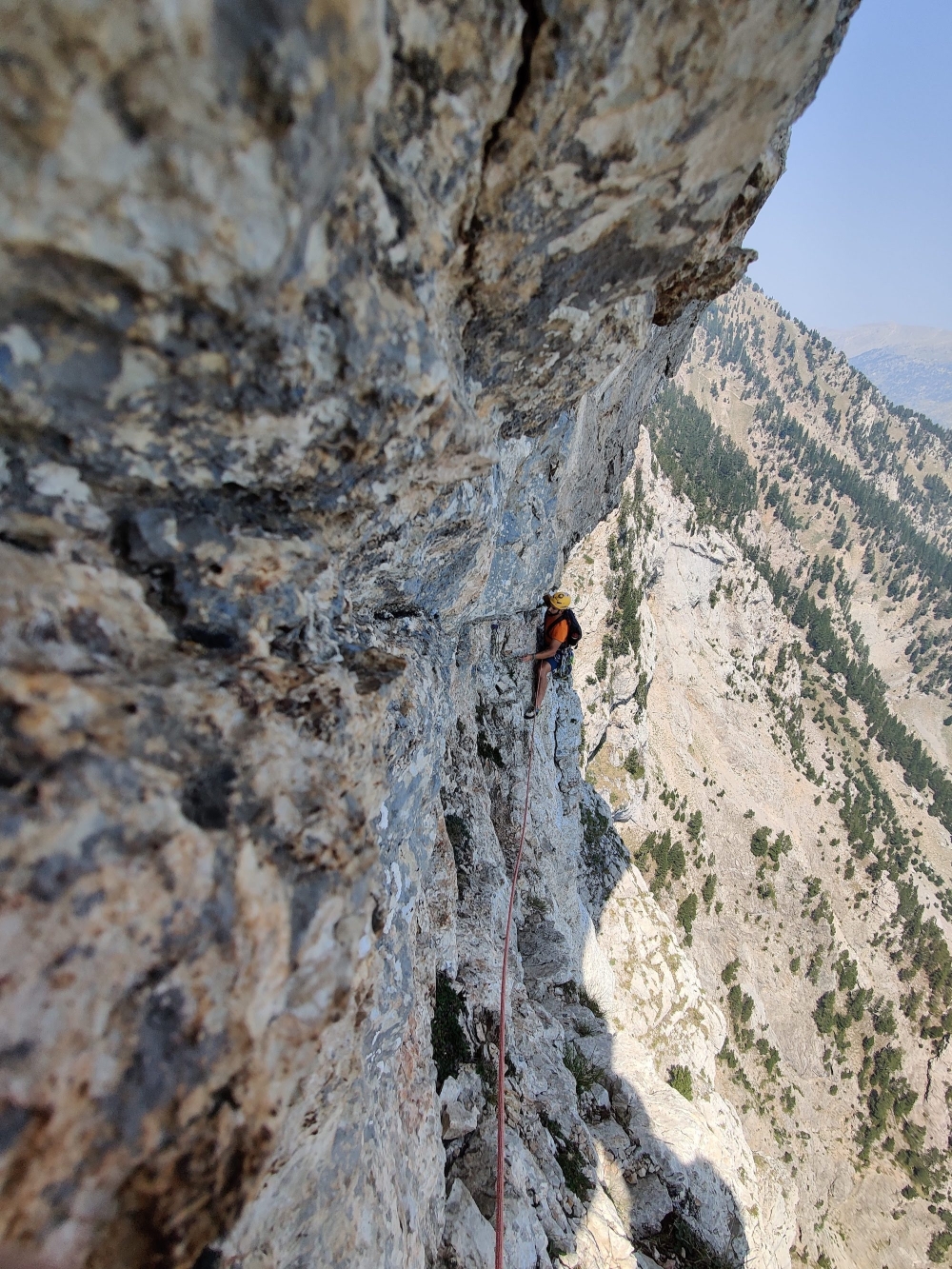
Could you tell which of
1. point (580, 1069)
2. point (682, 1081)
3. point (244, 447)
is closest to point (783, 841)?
point (682, 1081)

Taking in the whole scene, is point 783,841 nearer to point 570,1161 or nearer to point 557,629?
point 557,629

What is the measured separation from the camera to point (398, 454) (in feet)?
11.5

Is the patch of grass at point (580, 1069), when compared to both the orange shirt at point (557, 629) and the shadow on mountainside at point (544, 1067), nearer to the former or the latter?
the shadow on mountainside at point (544, 1067)

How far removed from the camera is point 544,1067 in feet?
35.6

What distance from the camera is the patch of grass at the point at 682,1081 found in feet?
63.1

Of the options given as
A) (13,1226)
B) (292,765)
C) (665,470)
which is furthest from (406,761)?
(665,470)

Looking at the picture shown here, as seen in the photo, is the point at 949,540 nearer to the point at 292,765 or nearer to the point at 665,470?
the point at 665,470

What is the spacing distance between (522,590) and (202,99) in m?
8.04

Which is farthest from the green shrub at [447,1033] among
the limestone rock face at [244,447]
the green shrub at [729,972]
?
the green shrub at [729,972]

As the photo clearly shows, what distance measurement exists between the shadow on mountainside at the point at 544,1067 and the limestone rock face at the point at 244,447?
169 inches

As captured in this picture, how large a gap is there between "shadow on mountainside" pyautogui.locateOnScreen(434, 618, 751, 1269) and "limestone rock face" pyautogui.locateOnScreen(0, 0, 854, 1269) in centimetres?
430

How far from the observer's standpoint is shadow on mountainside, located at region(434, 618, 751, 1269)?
7.93 m

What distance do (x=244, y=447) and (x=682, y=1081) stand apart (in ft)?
79.3

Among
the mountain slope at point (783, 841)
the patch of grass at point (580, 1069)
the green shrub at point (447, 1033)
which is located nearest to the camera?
the green shrub at point (447, 1033)
